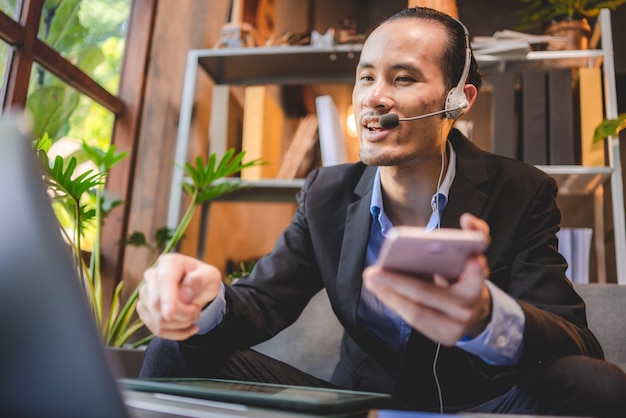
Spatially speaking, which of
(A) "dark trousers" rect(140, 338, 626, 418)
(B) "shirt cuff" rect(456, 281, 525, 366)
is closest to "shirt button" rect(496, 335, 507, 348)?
(B) "shirt cuff" rect(456, 281, 525, 366)

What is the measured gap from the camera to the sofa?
4.35 feet

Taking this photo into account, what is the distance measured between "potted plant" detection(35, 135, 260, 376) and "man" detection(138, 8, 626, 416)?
22.4 inches

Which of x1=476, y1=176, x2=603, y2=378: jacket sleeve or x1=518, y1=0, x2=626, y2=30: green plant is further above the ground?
x1=518, y1=0, x2=626, y2=30: green plant

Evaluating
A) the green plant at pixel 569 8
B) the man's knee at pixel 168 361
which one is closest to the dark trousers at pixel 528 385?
the man's knee at pixel 168 361

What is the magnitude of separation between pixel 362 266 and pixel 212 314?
36 cm

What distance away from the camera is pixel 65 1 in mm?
1948

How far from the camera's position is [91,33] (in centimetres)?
209

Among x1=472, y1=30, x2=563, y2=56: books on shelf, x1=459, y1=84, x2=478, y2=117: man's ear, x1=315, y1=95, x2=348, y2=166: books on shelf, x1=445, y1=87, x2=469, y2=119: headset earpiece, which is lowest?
x1=445, y1=87, x2=469, y2=119: headset earpiece

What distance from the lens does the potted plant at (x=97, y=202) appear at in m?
1.47

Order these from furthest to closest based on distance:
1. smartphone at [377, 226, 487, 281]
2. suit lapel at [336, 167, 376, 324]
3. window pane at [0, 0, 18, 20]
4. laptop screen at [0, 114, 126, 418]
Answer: window pane at [0, 0, 18, 20]
suit lapel at [336, 167, 376, 324]
smartphone at [377, 226, 487, 281]
laptop screen at [0, 114, 126, 418]

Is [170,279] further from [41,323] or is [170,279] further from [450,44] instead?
[450,44]

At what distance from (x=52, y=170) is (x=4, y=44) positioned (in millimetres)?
512

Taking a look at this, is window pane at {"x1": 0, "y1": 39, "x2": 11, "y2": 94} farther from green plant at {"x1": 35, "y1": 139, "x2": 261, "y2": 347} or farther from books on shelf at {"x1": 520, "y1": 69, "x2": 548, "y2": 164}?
books on shelf at {"x1": 520, "y1": 69, "x2": 548, "y2": 164}

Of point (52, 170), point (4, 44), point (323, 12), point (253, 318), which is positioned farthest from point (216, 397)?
point (323, 12)
